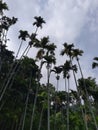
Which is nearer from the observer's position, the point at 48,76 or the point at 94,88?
Answer: the point at 48,76

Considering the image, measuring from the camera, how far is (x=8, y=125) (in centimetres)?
5669

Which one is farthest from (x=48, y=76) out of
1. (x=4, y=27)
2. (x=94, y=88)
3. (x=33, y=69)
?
(x=4, y=27)

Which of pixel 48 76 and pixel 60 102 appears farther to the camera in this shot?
pixel 60 102

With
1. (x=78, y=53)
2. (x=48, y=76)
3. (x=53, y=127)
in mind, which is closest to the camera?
(x=48, y=76)

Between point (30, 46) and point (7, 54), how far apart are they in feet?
36.2

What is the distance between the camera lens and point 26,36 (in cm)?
6200

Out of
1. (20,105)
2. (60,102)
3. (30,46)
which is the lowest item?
(20,105)

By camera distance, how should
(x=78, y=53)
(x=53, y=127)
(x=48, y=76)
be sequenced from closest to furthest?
(x=48, y=76), (x=78, y=53), (x=53, y=127)

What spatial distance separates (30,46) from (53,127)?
17480 millimetres

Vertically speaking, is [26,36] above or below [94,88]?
above

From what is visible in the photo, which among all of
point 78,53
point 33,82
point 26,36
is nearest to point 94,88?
point 78,53

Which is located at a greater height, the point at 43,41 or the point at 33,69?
the point at 43,41

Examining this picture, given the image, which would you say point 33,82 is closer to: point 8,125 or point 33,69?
point 33,69

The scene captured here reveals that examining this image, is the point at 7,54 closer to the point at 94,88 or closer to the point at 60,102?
the point at 60,102
